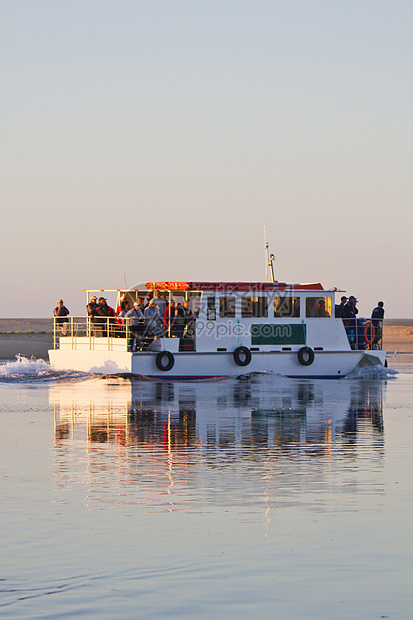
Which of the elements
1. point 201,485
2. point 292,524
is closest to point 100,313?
point 201,485

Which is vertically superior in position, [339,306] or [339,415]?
[339,306]

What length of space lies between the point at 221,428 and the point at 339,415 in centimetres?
382

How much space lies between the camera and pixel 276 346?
3222 centimetres

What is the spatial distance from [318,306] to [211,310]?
13.0 ft

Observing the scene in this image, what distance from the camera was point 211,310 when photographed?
3173cm

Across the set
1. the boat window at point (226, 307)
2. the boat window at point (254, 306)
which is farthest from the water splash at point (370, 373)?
the boat window at point (226, 307)

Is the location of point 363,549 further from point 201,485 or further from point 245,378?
point 245,378

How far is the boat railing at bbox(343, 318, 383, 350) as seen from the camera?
110 feet

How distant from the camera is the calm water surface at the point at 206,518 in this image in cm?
683

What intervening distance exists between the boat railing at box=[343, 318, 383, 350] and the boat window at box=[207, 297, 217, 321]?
5.01 metres

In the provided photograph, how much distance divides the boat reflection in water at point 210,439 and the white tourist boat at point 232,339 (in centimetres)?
328

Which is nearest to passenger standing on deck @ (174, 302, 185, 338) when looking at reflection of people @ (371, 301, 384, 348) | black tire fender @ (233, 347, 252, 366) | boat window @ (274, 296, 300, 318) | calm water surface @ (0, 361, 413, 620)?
black tire fender @ (233, 347, 252, 366)

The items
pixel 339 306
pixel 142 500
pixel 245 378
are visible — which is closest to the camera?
pixel 142 500

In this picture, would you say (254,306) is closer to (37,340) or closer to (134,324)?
(134,324)
